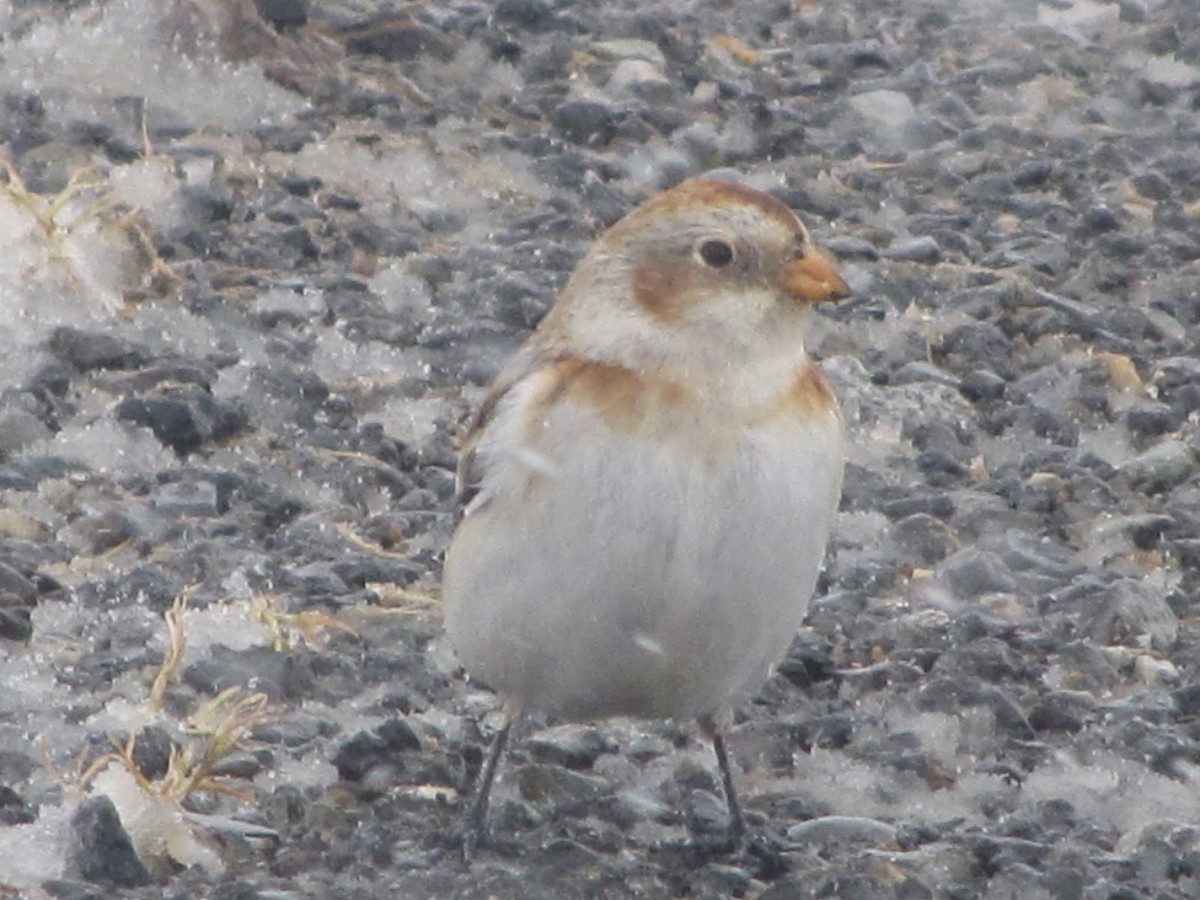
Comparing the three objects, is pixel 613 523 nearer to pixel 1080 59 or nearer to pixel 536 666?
pixel 536 666

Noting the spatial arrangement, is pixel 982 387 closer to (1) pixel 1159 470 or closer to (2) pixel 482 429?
(1) pixel 1159 470

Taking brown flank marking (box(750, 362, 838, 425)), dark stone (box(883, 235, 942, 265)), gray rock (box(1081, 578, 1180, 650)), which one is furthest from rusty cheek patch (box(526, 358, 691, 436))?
dark stone (box(883, 235, 942, 265))

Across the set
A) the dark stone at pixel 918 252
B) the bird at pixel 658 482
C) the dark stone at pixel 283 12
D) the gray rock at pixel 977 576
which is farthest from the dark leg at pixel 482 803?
the dark stone at pixel 283 12

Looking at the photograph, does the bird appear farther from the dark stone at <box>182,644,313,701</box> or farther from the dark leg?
the dark stone at <box>182,644,313,701</box>

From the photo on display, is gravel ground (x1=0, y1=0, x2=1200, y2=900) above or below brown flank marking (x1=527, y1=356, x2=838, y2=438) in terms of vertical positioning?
below

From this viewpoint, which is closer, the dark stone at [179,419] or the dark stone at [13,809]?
the dark stone at [13,809]

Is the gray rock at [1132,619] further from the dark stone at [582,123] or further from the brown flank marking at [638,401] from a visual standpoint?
the dark stone at [582,123]
